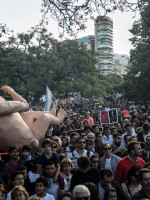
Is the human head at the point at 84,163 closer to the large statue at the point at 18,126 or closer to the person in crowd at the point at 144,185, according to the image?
the person in crowd at the point at 144,185

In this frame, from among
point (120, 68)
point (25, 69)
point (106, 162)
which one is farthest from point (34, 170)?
point (120, 68)

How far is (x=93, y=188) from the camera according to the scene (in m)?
4.34

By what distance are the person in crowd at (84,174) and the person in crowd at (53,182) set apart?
0.19 meters

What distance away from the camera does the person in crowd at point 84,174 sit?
4883 millimetres

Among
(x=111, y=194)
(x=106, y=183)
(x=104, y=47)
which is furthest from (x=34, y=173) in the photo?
(x=104, y=47)

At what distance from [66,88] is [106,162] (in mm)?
26267

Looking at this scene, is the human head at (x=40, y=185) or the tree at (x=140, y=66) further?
the tree at (x=140, y=66)

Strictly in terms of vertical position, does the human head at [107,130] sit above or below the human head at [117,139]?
above

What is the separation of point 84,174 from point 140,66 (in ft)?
58.6

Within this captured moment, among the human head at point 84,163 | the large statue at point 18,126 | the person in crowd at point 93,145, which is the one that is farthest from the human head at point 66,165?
the large statue at point 18,126

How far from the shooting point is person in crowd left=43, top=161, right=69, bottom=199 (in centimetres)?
491

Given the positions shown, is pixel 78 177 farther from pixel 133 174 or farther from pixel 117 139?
pixel 117 139

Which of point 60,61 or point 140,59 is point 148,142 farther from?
point 60,61

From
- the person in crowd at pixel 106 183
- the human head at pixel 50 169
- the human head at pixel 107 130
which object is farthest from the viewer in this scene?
the human head at pixel 107 130
